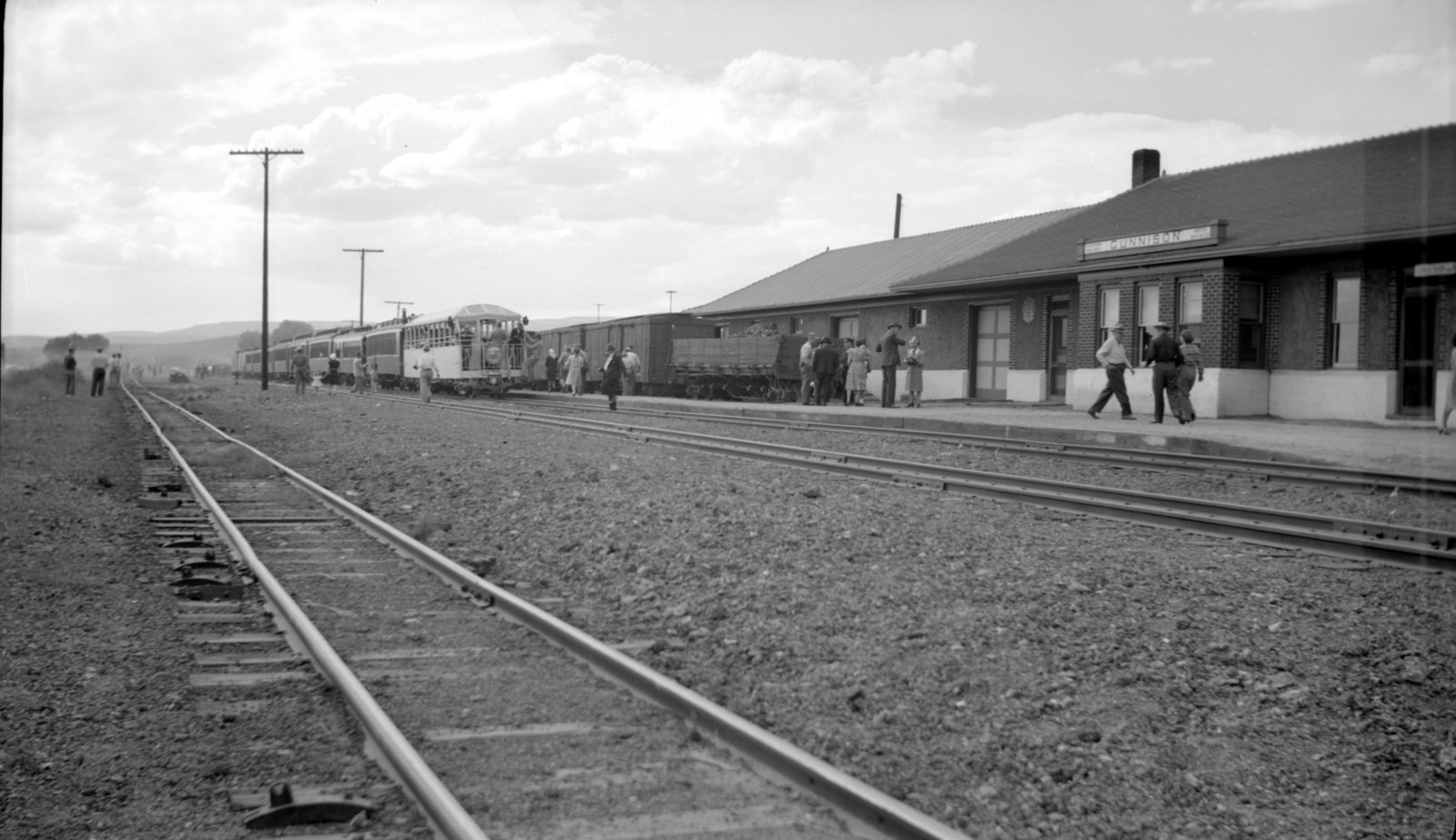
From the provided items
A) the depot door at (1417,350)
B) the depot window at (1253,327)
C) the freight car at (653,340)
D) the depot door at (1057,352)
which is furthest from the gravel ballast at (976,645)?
the freight car at (653,340)

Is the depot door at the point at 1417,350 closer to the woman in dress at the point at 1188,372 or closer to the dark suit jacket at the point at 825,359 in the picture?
the woman in dress at the point at 1188,372

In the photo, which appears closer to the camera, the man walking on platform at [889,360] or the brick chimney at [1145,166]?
the man walking on platform at [889,360]

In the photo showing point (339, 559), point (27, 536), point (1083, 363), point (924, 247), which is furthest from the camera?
point (924, 247)

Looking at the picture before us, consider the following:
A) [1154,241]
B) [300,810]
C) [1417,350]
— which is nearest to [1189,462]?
[1417,350]

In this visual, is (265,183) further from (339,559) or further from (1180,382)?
(339,559)

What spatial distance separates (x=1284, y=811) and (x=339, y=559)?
6411mm

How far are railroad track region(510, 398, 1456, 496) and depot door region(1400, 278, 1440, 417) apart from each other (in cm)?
656

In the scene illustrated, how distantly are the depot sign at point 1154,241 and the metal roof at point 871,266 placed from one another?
271 inches

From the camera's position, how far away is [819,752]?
428 centimetres

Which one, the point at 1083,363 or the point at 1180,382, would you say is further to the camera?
the point at 1083,363

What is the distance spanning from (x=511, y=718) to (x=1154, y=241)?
21.1 meters

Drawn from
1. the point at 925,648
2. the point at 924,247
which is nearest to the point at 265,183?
the point at 924,247

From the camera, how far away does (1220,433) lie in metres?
16.9

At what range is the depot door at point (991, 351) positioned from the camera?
29047 mm
